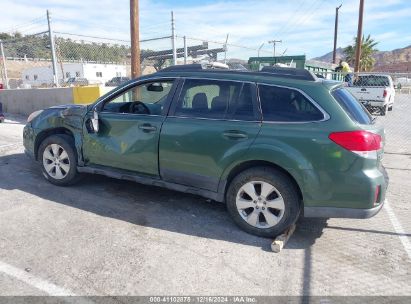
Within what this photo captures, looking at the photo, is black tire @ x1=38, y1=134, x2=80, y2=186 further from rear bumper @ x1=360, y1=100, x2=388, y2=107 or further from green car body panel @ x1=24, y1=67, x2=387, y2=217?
rear bumper @ x1=360, y1=100, x2=388, y2=107

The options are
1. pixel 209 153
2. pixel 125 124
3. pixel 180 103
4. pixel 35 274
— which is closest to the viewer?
pixel 35 274

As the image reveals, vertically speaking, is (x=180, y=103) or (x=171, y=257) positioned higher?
(x=180, y=103)

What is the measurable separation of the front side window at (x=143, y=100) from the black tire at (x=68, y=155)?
0.75 metres

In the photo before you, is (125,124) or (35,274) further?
(125,124)

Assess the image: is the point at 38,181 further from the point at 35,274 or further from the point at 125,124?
the point at 35,274

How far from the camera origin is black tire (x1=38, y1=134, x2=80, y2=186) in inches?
191

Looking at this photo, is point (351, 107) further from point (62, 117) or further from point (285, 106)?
point (62, 117)

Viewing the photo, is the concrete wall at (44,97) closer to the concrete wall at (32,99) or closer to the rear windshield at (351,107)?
the concrete wall at (32,99)

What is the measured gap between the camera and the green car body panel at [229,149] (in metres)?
3.34

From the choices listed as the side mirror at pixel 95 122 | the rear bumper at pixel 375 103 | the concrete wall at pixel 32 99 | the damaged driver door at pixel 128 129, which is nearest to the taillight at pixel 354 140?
the damaged driver door at pixel 128 129

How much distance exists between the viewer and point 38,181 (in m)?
5.27

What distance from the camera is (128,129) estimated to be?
4.34 metres

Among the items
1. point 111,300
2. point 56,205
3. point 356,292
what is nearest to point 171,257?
point 111,300

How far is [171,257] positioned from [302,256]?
1.28 m
